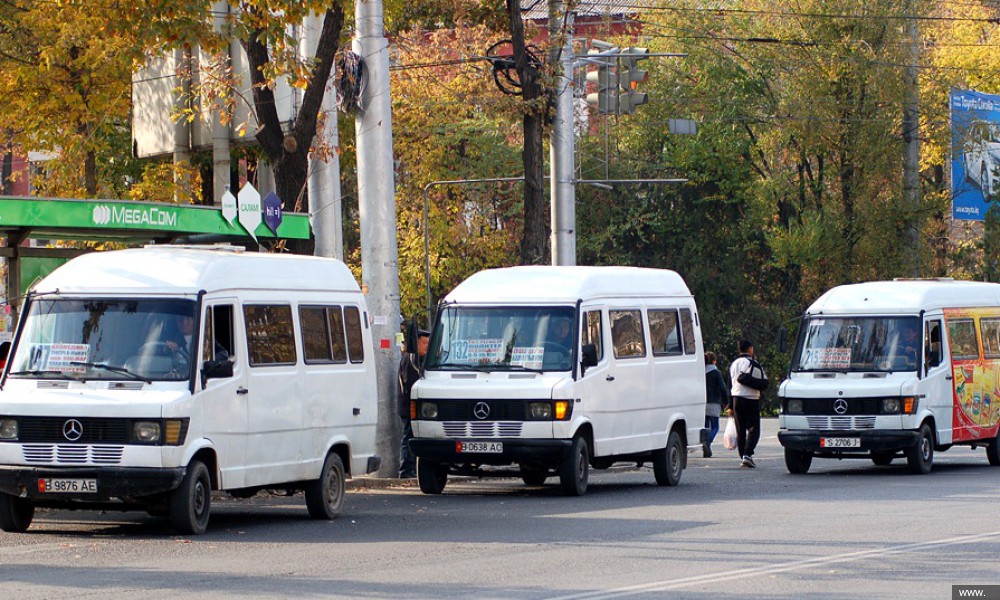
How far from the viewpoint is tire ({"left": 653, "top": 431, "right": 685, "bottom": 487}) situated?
21.0 metres

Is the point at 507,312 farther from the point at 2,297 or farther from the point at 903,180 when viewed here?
the point at 903,180

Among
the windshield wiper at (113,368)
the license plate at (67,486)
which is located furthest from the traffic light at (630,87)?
the license plate at (67,486)

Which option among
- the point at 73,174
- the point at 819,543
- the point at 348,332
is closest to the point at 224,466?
the point at 348,332

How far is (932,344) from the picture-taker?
2325 centimetres

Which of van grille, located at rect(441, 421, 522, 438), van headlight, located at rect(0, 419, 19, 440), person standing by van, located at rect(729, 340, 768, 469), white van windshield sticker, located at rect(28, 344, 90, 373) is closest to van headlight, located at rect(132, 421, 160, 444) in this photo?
white van windshield sticker, located at rect(28, 344, 90, 373)

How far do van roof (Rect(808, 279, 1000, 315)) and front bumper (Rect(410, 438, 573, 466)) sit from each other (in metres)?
6.38

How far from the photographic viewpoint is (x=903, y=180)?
1837 inches

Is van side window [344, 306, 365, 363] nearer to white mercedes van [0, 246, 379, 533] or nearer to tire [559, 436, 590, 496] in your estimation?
white mercedes van [0, 246, 379, 533]

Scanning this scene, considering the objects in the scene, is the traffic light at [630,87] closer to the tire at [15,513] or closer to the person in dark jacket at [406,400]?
the person in dark jacket at [406,400]

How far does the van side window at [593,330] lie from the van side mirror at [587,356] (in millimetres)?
245

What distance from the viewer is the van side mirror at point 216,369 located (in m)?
14.4

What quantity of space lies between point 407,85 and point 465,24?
82.6 ft

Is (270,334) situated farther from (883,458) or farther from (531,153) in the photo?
(883,458)

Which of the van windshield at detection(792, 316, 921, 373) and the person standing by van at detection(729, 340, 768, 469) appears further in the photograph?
the person standing by van at detection(729, 340, 768, 469)
